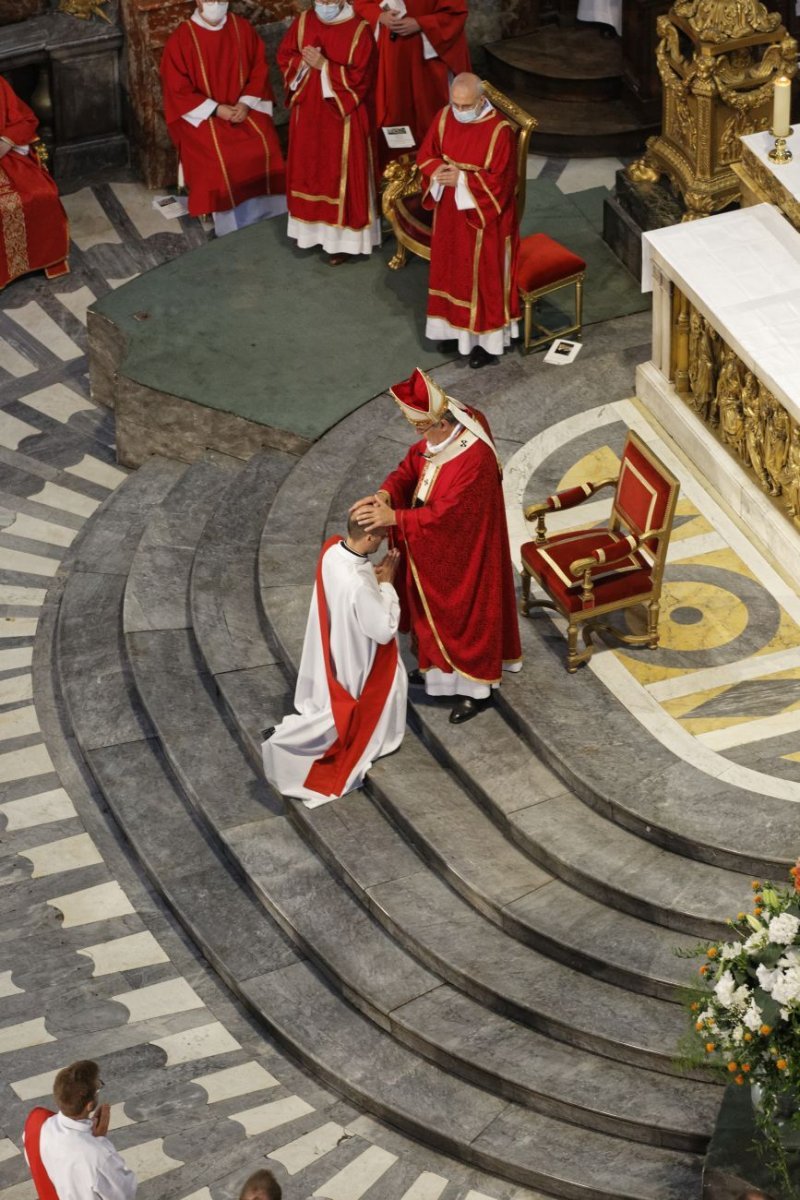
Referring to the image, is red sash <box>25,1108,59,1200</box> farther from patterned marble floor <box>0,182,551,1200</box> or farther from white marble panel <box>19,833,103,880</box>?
white marble panel <box>19,833,103,880</box>

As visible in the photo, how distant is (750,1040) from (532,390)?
210 inches

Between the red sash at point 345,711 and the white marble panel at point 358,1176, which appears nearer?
the white marble panel at point 358,1176

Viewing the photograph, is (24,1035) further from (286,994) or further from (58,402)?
(58,402)

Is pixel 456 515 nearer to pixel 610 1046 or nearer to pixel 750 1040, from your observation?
pixel 610 1046

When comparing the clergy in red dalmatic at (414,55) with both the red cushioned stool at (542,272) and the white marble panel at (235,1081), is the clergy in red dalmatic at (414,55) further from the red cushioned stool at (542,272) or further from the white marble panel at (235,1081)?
the white marble panel at (235,1081)

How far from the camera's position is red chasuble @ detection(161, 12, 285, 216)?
1421 centimetres

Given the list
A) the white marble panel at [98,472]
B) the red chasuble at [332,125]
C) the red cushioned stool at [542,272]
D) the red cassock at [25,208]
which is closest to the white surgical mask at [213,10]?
the red chasuble at [332,125]

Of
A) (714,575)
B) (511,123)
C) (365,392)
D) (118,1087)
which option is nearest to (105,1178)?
(118,1087)

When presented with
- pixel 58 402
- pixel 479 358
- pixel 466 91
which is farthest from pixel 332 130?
pixel 58 402

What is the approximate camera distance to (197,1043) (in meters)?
9.98

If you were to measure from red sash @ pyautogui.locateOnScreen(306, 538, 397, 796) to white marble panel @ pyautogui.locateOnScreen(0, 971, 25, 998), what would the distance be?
5.23 feet

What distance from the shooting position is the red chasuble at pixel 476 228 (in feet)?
40.1

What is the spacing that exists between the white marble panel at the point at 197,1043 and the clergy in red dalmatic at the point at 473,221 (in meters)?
4.37

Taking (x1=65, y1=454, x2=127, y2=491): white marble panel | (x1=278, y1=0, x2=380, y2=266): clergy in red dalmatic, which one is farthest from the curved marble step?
(x1=278, y1=0, x2=380, y2=266): clergy in red dalmatic
